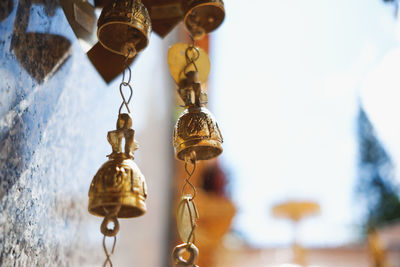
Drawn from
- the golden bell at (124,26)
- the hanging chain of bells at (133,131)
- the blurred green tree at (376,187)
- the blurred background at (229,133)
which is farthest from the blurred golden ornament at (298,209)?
the golden bell at (124,26)

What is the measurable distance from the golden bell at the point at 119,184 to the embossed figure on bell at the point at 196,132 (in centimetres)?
9

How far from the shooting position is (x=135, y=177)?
2.02 feet

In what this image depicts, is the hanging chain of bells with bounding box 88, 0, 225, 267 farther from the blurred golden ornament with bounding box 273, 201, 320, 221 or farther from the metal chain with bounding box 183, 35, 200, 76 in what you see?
the blurred golden ornament with bounding box 273, 201, 320, 221

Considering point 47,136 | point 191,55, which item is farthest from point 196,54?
point 47,136

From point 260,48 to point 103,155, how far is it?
2703 millimetres

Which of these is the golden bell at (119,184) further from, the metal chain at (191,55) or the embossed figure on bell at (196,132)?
the metal chain at (191,55)

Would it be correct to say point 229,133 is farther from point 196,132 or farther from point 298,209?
point 196,132

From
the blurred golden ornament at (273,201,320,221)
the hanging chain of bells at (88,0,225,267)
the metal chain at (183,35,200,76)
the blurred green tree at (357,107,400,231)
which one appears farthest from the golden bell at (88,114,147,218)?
the blurred green tree at (357,107,400,231)

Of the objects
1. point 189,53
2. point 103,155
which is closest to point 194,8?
point 189,53

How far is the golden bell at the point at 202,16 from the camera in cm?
77

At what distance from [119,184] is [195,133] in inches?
6.4

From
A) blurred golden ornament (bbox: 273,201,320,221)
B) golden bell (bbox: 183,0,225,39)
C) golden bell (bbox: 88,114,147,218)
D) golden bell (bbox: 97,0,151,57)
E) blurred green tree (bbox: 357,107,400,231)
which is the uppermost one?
blurred green tree (bbox: 357,107,400,231)

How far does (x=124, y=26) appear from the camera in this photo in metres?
0.71

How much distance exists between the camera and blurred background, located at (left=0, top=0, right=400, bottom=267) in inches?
25.7
